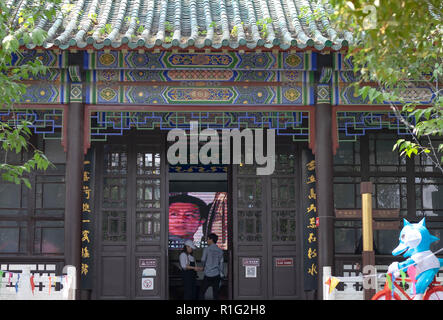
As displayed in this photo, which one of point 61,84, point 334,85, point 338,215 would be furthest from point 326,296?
point 61,84

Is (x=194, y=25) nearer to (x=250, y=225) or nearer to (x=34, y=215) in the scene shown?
(x=250, y=225)

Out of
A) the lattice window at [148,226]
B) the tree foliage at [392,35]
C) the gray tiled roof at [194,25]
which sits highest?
the gray tiled roof at [194,25]

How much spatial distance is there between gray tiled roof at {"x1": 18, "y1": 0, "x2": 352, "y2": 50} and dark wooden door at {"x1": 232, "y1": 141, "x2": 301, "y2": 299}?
7.07ft

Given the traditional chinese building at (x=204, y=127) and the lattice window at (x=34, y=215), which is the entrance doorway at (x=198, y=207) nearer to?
the traditional chinese building at (x=204, y=127)

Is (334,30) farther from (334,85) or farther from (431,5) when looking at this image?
(431,5)

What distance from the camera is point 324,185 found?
8.37m

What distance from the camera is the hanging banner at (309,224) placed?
968 cm

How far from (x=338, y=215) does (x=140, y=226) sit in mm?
3010

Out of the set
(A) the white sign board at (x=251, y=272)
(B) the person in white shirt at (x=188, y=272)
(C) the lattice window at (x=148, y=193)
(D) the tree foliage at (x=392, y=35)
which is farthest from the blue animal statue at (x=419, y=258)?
(B) the person in white shirt at (x=188, y=272)

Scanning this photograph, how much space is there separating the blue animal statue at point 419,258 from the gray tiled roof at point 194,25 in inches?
94.9

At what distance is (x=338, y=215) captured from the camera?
31.3 feet

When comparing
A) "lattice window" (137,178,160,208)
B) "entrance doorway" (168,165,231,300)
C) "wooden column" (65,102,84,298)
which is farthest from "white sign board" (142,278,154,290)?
"entrance doorway" (168,165,231,300)

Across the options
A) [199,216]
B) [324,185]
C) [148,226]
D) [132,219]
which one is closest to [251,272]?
[148,226]

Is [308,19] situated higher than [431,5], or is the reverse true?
[308,19]
